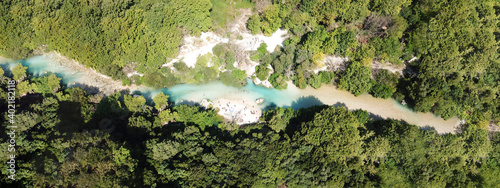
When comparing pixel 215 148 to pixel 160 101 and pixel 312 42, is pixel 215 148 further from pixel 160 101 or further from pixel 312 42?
pixel 312 42

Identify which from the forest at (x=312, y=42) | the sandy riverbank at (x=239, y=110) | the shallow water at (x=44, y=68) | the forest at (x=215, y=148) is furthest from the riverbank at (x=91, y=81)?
the sandy riverbank at (x=239, y=110)

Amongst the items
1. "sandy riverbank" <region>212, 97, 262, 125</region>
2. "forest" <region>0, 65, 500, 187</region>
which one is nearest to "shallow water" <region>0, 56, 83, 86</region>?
"forest" <region>0, 65, 500, 187</region>

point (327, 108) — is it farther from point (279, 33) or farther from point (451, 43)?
point (451, 43)

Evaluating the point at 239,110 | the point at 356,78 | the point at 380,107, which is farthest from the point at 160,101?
the point at 380,107

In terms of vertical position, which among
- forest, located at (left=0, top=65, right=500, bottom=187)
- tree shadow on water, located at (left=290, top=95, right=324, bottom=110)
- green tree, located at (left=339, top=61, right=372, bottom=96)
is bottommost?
forest, located at (left=0, top=65, right=500, bottom=187)

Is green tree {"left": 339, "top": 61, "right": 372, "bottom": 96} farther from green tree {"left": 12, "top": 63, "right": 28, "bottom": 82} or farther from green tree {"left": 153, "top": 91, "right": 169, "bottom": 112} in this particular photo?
Answer: green tree {"left": 12, "top": 63, "right": 28, "bottom": 82}
